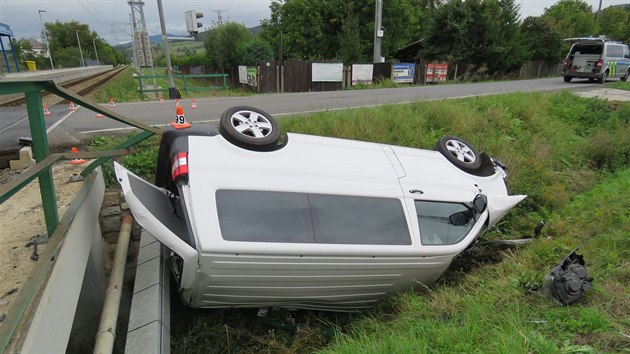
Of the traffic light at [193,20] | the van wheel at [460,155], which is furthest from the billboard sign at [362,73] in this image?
the van wheel at [460,155]

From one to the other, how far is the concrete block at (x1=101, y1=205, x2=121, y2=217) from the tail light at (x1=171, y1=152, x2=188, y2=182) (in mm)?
2256

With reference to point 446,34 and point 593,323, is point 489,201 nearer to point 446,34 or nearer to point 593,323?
point 593,323

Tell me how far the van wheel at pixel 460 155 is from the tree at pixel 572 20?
144 ft

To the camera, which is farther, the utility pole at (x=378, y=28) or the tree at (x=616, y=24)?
the tree at (x=616, y=24)

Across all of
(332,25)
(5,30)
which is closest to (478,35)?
(332,25)

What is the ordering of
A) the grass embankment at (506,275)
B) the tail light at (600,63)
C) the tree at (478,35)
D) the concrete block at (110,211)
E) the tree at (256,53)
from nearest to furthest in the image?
the grass embankment at (506,275) < the concrete block at (110,211) < the tail light at (600,63) < the tree at (256,53) < the tree at (478,35)

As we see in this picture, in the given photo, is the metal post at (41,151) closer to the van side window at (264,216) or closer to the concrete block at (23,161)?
the van side window at (264,216)

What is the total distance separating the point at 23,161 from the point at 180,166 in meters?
3.14

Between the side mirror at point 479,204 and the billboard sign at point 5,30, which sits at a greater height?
the billboard sign at point 5,30

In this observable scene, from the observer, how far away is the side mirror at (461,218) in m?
3.83

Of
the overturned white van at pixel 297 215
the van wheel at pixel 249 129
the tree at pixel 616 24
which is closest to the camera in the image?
the overturned white van at pixel 297 215

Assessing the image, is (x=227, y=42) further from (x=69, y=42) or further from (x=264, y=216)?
(x=69, y=42)

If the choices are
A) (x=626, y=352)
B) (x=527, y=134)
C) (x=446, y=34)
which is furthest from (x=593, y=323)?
(x=446, y=34)

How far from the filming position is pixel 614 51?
17875 millimetres
